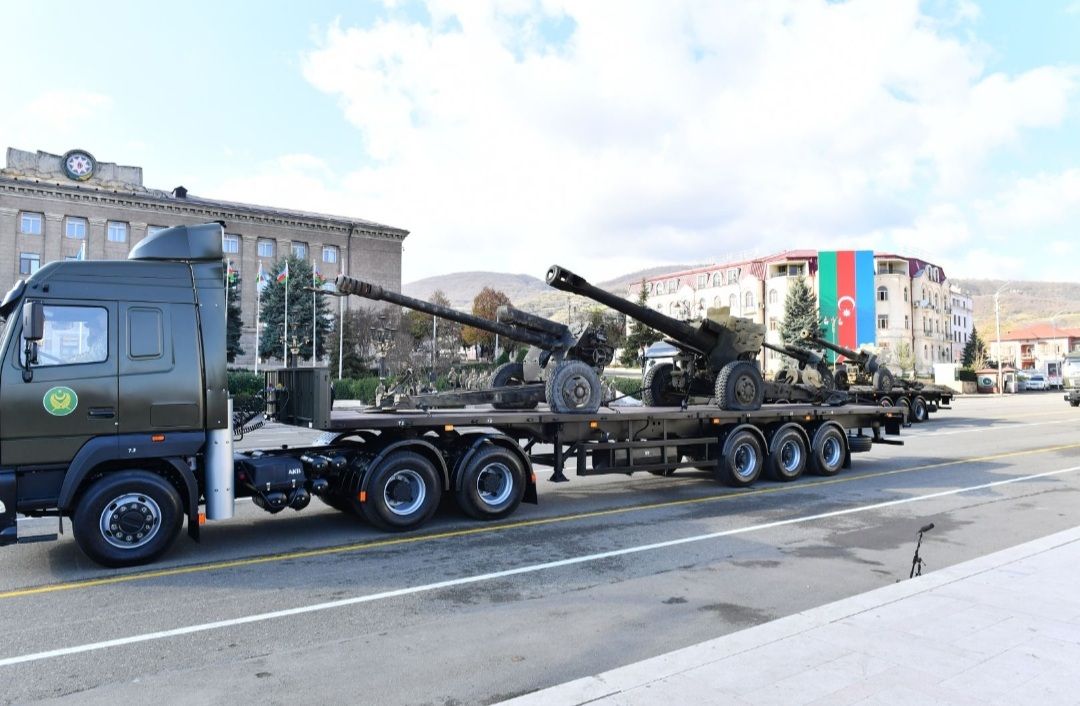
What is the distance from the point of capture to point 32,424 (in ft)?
22.6

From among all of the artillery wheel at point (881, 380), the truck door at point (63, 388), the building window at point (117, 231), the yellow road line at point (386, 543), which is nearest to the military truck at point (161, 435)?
the truck door at point (63, 388)

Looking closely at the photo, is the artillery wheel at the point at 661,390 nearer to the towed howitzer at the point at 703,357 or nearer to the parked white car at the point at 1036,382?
the towed howitzer at the point at 703,357

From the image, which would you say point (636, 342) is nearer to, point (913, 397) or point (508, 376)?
point (913, 397)

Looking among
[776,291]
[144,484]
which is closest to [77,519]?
[144,484]

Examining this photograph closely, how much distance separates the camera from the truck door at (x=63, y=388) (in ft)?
22.5

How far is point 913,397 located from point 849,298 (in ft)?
183

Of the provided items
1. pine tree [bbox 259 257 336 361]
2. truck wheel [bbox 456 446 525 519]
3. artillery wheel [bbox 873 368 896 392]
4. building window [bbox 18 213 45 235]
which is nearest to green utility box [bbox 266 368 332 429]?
truck wheel [bbox 456 446 525 519]

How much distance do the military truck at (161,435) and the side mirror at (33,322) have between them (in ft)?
0.04

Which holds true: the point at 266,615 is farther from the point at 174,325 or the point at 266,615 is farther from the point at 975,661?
the point at 975,661

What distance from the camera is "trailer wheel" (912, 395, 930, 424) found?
28.8 metres

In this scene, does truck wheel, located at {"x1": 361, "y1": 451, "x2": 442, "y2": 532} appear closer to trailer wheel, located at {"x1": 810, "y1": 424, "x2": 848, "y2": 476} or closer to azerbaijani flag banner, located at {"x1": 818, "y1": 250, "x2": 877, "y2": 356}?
trailer wheel, located at {"x1": 810, "y1": 424, "x2": 848, "y2": 476}

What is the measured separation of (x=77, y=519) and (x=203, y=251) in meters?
2.90

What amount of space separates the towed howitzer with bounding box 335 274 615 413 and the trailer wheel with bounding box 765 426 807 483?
3.42 meters

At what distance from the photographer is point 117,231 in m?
65.9
